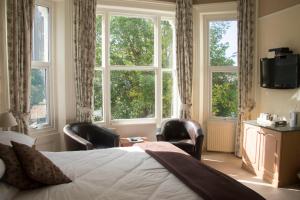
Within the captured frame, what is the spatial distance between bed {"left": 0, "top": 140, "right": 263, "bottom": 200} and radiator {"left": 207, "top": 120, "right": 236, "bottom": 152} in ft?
9.22

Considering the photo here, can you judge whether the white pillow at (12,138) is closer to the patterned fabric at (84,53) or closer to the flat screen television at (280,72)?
the patterned fabric at (84,53)

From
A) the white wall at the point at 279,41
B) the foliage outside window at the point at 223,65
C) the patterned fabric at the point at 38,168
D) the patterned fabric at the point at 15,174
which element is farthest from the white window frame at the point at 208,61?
the patterned fabric at the point at 15,174

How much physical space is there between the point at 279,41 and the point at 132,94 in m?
2.67

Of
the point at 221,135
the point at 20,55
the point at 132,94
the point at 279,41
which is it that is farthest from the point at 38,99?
the point at 279,41

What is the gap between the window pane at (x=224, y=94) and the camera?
214 inches

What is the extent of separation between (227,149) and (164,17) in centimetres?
282

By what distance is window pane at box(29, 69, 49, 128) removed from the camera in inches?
172

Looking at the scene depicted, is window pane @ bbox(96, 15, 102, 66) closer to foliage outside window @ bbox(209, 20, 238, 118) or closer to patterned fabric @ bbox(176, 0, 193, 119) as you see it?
patterned fabric @ bbox(176, 0, 193, 119)

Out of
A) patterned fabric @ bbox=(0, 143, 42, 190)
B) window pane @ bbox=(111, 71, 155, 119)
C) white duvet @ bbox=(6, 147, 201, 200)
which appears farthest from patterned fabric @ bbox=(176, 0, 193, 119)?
patterned fabric @ bbox=(0, 143, 42, 190)

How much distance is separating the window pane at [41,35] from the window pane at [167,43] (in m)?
2.11

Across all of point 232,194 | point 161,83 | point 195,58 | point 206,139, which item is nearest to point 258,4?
point 195,58

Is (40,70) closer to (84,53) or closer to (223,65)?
(84,53)

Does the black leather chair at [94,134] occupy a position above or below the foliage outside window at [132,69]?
below

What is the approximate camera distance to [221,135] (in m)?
A: 5.40
